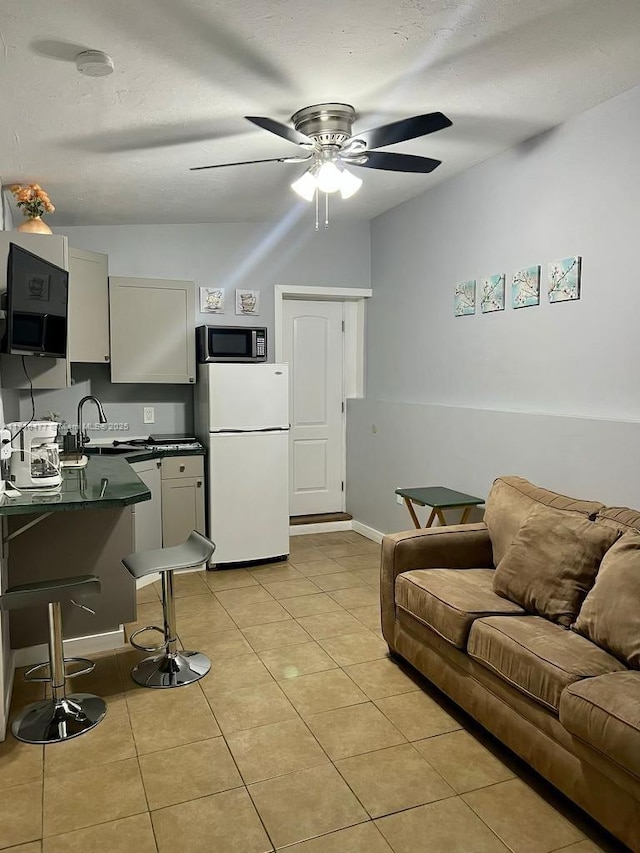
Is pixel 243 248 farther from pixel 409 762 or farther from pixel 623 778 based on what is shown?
pixel 623 778

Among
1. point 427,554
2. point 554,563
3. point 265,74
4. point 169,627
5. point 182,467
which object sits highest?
point 265,74

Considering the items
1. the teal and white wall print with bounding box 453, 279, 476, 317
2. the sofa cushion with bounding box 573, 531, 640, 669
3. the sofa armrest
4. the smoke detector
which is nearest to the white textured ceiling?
the smoke detector

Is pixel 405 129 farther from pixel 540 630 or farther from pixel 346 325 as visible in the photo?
pixel 346 325

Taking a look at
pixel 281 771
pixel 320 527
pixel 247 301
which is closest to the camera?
pixel 281 771

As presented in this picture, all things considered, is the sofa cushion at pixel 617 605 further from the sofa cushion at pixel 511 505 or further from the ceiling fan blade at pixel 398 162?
the ceiling fan blade at pixel 398 162

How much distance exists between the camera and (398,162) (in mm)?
3000

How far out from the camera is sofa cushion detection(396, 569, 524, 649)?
2.63 m

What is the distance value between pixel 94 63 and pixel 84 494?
1.63 metres

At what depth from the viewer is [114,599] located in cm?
338

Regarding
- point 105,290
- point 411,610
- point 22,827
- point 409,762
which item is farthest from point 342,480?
point 22,827

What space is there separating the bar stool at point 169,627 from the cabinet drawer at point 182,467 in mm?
1396

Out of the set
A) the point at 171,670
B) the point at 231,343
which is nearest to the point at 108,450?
the point at 231,343

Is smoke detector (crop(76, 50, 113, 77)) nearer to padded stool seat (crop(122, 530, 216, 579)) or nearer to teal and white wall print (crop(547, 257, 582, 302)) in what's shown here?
padded stool seat (crop(122, 530, 216, 579))

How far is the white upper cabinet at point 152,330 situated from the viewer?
464 centimetres
